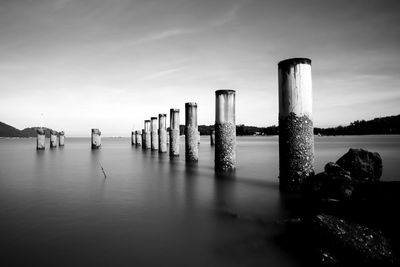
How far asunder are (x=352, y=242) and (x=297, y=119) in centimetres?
281

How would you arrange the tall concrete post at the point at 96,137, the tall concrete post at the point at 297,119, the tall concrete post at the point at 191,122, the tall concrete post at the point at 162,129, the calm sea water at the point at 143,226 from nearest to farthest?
the calm sea water at the point at 143,226 → the tall concrete post at the point at 297,119 → the tall concrete post at the point at 191,122 → the tall concrete post at the point at 162,129 → the tall concrete post at the point at 96,137

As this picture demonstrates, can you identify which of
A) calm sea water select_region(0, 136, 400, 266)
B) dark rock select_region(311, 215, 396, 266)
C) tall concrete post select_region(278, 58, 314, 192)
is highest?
tall concrete post select_region(278, 58, 314, 192)

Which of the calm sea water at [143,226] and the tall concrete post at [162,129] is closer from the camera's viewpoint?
the calm sea water at [143,226]

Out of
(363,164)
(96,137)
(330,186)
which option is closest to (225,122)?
(363,164)

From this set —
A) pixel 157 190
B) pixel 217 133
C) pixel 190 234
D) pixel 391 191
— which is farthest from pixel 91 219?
pixel 217 133

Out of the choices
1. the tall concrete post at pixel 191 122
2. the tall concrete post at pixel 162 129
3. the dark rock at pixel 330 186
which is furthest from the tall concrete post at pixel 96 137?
the dark rock at pixel 330 186

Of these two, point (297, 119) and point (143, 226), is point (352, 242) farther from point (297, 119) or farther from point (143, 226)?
point (297, 119)

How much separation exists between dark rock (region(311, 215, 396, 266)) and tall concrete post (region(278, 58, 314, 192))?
2.35 metres

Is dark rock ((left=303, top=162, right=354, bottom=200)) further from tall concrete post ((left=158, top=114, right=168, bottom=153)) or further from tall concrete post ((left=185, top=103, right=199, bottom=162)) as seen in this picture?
tall concrete post ((left=158, top=114, right=168, bottom=153))

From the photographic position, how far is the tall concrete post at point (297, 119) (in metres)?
4.70

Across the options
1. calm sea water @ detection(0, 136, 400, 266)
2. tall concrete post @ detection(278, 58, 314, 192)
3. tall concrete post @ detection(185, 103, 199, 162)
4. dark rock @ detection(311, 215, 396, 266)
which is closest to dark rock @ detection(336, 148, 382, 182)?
tall concrete post @ detection(278, 58, 314, 192)

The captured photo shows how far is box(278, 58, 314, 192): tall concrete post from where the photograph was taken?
470cm

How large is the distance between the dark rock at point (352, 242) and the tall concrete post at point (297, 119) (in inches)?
92.4

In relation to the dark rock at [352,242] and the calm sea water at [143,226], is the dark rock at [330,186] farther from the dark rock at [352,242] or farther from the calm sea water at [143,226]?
the dark rock at [352,242]
